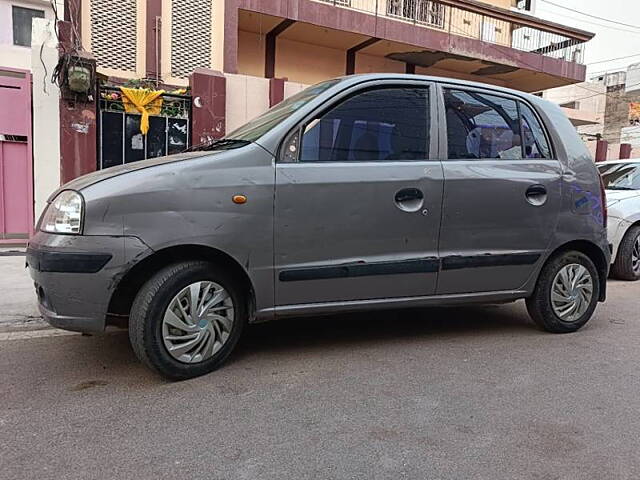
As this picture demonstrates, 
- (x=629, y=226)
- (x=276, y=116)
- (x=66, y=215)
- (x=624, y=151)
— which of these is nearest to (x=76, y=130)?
(x=276, y=116)

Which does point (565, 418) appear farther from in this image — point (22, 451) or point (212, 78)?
point (212, 78)

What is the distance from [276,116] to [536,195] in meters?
2.05

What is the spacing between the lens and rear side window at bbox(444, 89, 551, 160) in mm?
3895

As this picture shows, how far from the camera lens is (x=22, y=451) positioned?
2.46 m

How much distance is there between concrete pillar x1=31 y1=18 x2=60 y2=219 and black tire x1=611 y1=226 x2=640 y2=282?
8.64 meters

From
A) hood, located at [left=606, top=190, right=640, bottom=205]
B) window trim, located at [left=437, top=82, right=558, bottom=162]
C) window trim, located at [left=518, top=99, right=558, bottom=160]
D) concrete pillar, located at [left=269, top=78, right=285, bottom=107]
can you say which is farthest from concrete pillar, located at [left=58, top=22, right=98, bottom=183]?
hood, located at [left=606, top=190, right=640, bottom=205]

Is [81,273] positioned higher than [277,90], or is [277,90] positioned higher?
[277,90]

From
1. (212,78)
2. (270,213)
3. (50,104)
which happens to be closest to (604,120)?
(212,78)

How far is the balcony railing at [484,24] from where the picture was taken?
1399 centimetres

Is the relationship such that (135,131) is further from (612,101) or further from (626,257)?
(612,101)

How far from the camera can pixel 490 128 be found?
4.06m

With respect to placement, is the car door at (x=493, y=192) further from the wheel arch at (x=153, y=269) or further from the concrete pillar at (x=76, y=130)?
the concrete pillar at (x=76, y=130)

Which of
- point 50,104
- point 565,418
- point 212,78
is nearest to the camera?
point 565,418

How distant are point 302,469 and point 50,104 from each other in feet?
27.5
